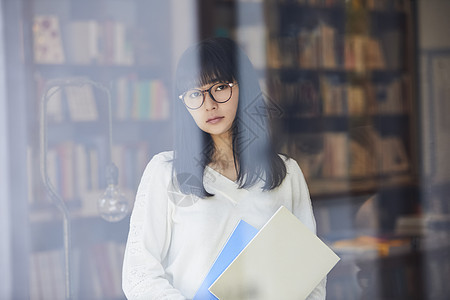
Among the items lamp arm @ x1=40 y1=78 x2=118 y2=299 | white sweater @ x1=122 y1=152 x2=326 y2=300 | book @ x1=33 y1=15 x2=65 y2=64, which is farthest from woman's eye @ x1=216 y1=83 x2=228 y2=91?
book @ x1=33 y1=15 x2=65 y2=64

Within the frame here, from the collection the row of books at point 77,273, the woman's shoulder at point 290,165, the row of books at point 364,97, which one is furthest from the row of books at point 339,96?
the row of books at point 77,273

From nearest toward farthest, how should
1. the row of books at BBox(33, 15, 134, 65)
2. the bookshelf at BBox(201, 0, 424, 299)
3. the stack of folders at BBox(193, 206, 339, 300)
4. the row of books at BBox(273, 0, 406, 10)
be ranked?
1. the stack of folders at BBox(193, 206, 339, 300)
2. the bookshelf at BBox(201, 0, 424, 299)
3. the row of books at BBox(33, 15, 134, 65)
4. the row of books at BBox(273, 0, 406, 10)

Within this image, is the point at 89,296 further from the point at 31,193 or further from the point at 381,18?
the point at 381,18

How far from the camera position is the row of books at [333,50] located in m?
1.43

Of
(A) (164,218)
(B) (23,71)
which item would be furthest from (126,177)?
(B) (23,71)

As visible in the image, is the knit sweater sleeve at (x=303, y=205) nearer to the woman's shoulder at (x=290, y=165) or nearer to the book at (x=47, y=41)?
the woman's shoulder at (x=290, y=165)

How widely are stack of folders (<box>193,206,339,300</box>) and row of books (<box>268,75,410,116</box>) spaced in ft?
1.02

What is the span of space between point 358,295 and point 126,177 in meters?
0.63

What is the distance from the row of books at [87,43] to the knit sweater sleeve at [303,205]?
54 centimetres

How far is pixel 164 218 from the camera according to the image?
987 millimetres

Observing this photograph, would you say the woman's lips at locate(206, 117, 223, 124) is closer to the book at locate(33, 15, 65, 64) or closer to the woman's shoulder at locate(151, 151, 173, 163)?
the woman's shoulder at locate(151, 151, 173, 163)

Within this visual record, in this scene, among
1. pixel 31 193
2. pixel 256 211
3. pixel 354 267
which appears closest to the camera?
pixel 256 211

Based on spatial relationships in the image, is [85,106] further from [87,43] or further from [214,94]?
[214,94]

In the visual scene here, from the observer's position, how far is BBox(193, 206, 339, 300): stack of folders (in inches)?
37.8
